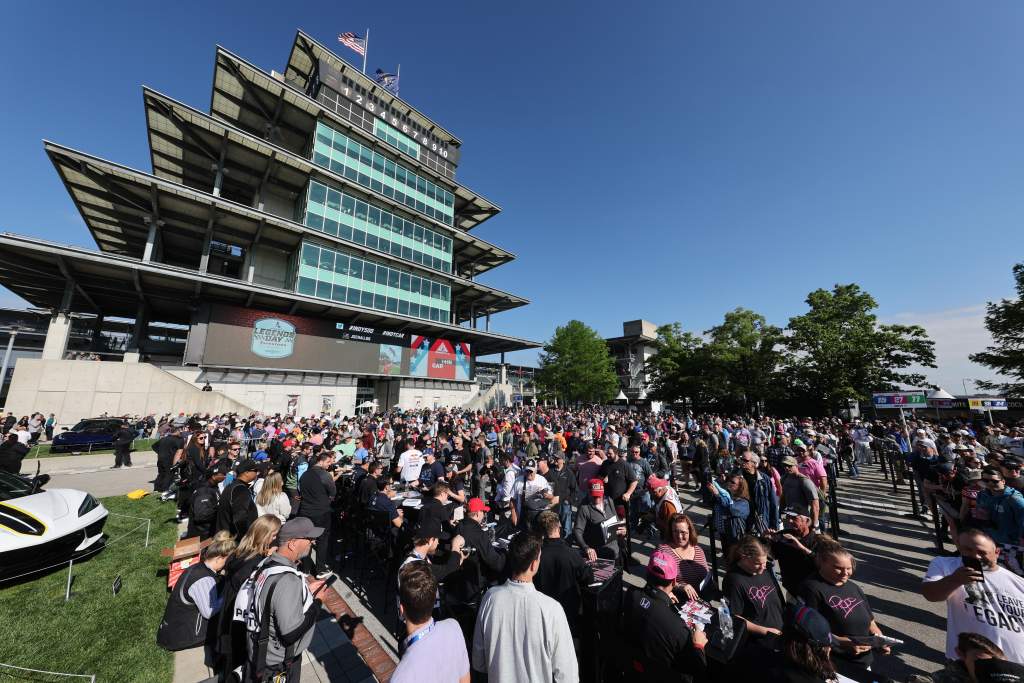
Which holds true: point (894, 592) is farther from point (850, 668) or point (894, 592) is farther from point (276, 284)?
point (276, 284)

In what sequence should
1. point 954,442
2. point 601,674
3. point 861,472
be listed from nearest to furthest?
point 601,674, point 954,442, point 861,472

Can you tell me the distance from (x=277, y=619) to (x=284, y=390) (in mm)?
29208

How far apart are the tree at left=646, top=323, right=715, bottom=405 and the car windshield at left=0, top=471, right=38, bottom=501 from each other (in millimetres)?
45730

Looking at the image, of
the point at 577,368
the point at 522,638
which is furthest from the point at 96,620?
the point at 577,368

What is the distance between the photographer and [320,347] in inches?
1168

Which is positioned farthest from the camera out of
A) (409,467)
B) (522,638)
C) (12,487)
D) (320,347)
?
(320,347)

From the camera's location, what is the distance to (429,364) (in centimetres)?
3616

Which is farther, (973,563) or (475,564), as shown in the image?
(475,564)

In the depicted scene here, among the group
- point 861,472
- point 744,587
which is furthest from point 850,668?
point 861,472

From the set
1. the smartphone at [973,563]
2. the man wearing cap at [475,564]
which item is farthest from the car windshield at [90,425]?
the smartphone at [973,563]

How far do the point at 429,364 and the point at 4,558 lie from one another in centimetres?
3094

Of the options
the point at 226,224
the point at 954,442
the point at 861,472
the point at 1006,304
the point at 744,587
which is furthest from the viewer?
the point at 226,224

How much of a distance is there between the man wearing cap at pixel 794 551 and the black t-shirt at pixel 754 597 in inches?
32.1

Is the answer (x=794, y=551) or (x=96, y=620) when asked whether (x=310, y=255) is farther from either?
(x=794, y=551)
